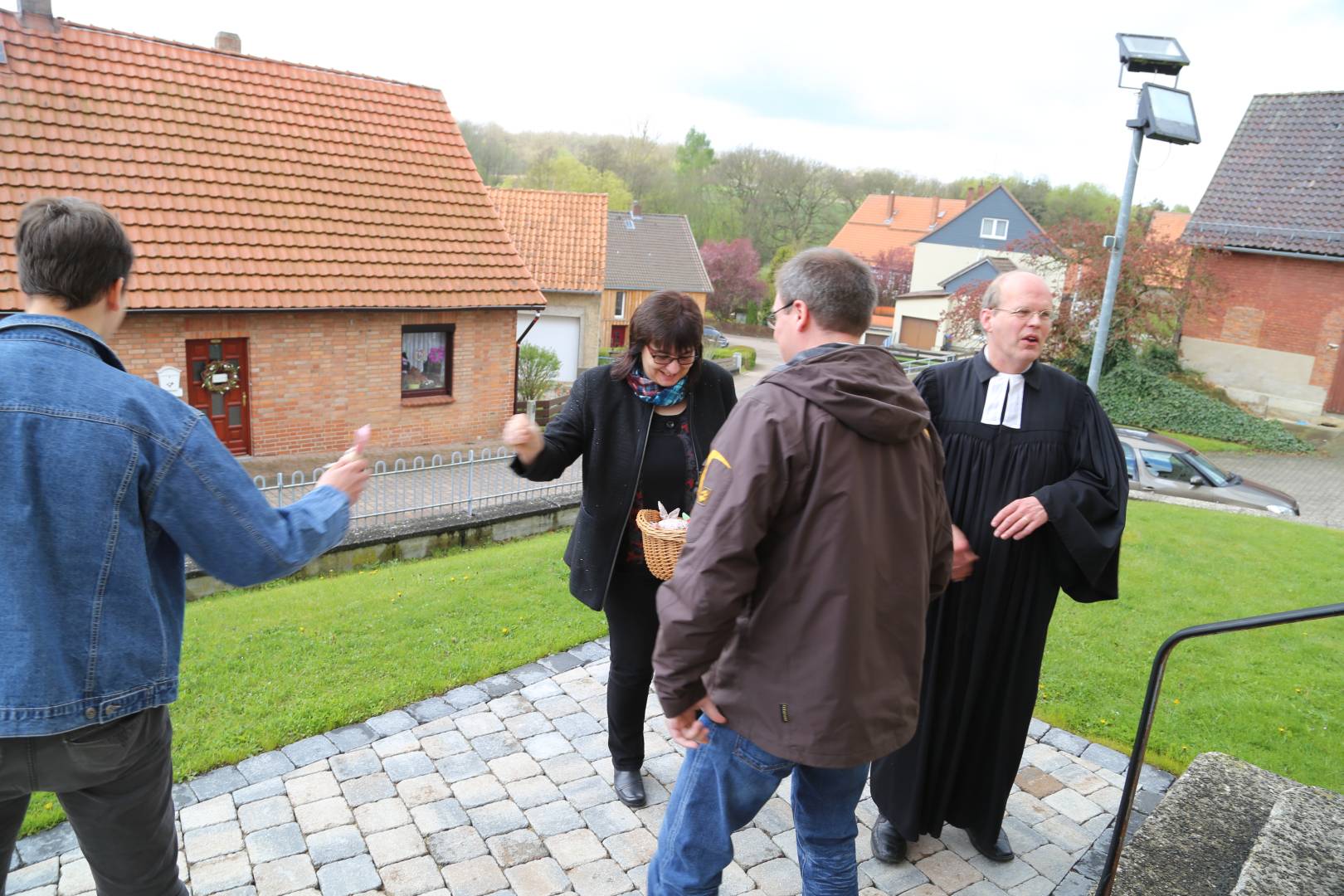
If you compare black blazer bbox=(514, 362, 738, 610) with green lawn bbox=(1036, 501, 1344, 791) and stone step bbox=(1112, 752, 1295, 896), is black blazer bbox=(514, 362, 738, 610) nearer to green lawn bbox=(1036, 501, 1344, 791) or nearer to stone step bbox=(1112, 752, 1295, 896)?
stone step bbox=(1112, 752, 1295, 896)

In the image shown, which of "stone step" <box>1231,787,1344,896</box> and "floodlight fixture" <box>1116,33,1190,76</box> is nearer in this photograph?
"stone step" <box>1231,787,1344,896</box>

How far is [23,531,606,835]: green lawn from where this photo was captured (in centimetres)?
436

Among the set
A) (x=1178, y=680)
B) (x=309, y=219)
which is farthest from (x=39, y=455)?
(x=309, y=219)

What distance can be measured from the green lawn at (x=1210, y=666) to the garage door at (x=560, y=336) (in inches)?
878

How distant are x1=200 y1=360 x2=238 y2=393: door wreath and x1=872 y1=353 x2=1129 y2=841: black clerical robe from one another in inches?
523

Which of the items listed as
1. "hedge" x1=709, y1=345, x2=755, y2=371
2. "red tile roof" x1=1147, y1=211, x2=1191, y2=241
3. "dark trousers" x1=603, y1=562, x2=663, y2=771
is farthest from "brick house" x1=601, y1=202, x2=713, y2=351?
"dark trousers" x1=603, y1=562, x2=663, y2=771

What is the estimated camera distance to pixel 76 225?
2105 mm

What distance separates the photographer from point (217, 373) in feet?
46.4

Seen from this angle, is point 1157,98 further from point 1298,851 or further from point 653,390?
point 1298,851

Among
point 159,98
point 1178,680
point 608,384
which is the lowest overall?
point 1178,680

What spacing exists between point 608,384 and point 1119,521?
6.75ft

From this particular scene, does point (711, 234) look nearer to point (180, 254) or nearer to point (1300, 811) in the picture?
point (180, 254)

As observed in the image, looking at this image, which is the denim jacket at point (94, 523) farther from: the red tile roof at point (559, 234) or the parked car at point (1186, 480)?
the red tile roof at point (559, 234)

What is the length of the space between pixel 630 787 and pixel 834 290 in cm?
250
